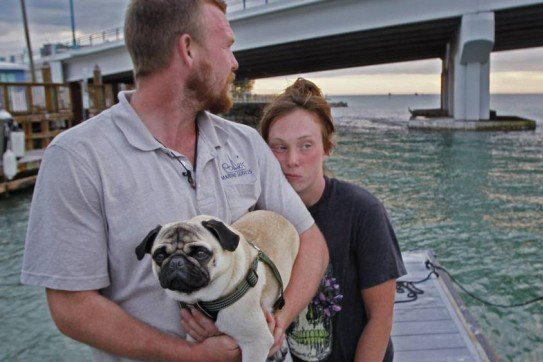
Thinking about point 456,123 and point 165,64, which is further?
point 456,123

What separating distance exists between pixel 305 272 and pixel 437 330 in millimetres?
3043

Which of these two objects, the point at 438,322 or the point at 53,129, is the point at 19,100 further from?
the point at 438,322

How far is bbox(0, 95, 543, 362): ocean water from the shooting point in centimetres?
693

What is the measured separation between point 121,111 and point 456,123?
1284 inches

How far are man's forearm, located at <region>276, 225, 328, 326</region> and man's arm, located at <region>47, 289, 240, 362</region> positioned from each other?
15.8 inches

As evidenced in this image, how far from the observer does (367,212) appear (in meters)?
2.79

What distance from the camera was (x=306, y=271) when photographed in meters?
2.54

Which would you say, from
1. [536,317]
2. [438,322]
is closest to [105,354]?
[438,322]

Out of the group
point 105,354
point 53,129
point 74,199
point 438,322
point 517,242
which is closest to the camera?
point 74,199

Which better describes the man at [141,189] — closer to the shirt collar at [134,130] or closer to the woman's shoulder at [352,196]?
the shirt collar at [134,130]

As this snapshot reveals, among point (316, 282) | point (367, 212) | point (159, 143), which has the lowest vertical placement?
point (316, 282)

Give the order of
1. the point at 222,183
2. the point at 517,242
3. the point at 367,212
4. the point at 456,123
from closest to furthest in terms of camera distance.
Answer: the point at 222,183 < the point at 367,212 < the point at 517,242 < the point at 456,123

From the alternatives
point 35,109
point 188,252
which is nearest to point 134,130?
point 188,252

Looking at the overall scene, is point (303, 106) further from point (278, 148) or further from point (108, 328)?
point (108, 328)
